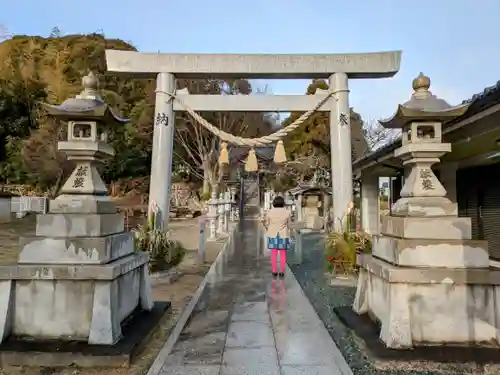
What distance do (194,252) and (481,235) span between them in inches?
306

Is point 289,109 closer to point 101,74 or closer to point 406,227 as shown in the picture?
point 406,227

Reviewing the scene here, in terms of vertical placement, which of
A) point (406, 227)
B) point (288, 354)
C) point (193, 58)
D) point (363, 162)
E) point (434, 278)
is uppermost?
point (193, 58)

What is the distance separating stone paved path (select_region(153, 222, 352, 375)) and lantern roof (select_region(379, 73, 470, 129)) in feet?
8.29

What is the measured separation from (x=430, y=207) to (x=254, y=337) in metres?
2.33

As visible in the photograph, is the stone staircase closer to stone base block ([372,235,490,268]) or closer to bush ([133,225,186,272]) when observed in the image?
bush ([133,225,186,272])

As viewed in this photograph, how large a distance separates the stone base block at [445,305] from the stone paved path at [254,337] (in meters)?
0.78

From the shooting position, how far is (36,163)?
949 inches

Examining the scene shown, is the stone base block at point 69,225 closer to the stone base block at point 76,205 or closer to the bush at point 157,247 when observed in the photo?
the stone base block at point 76,205

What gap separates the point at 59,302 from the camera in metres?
3.79

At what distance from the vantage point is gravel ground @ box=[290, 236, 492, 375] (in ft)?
10.9

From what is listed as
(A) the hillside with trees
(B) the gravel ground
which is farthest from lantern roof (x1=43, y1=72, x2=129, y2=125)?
(A) the hillside with trees

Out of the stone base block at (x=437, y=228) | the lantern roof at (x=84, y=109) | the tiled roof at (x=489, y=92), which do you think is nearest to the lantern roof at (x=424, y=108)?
the tiled roof at (x=489, y=92)

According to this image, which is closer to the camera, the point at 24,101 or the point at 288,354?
the point at 288,354

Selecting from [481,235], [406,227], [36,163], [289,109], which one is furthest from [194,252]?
[36,163]
